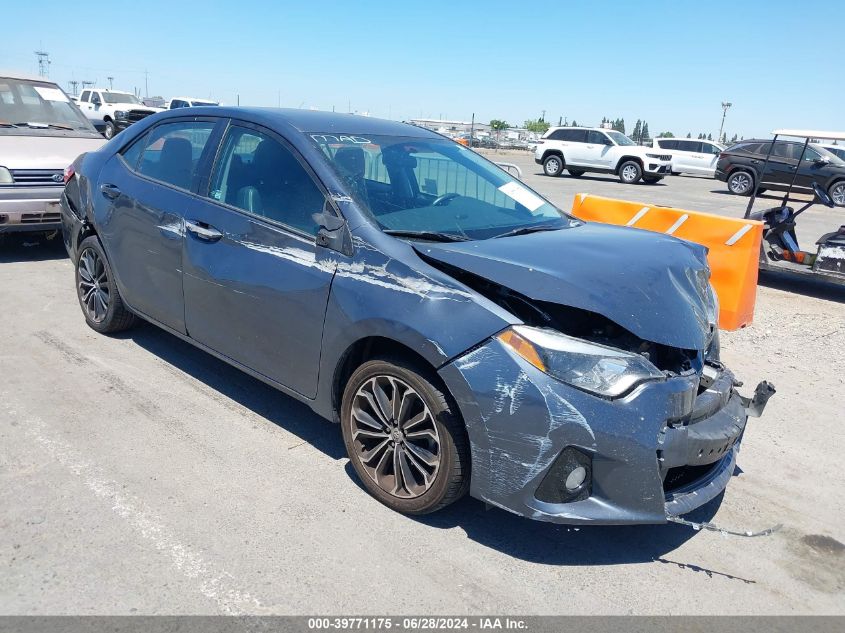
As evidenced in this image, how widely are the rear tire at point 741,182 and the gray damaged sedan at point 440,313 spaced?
2000cm

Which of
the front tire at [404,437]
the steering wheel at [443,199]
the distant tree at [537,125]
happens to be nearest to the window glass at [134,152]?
the steering wheel at [443,199]

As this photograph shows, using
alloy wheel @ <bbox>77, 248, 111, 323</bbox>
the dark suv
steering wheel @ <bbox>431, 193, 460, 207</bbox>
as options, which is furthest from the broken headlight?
the dark suv

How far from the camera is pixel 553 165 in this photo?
26.4 metres

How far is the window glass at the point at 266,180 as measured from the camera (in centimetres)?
353

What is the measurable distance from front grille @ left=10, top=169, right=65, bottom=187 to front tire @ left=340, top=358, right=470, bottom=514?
5554 millimetres

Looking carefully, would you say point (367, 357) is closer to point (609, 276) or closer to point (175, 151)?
point (609, 276)

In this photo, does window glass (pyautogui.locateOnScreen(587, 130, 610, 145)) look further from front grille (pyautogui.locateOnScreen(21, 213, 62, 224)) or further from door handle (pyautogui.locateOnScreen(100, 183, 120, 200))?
door handle (pyautogui.locateOnScreen(100, 183, 120, 200))

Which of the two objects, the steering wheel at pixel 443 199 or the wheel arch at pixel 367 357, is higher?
the steering wheel at pixel 443 199

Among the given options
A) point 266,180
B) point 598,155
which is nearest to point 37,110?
point 266,180

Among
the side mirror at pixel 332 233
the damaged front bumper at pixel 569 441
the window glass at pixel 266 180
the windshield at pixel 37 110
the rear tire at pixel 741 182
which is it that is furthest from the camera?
the rear tire at pixel 741 182

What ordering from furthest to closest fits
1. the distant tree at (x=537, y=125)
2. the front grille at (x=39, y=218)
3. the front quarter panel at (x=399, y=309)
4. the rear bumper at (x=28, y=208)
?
1. the distant tree at (x=537, y=125)
2. the front grille at (x=39, y=218)
3. the rear bumper at (x=28, y=208)
4. the front quarter panel at (x=399, y=309)

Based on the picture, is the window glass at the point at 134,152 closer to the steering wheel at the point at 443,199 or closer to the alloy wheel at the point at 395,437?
the steering wheel at the point at 443,199

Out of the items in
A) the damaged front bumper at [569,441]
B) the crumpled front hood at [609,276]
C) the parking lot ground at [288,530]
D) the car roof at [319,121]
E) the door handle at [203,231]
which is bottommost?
the parking lot ground at [288,530]
